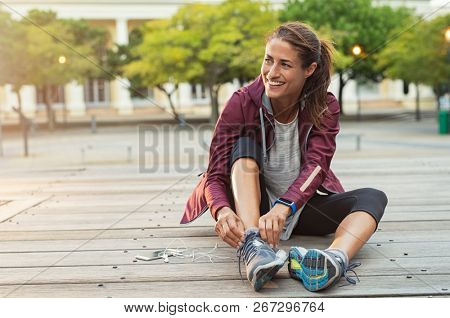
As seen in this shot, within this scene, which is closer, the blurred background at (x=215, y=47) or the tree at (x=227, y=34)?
the blurred background at (x=215, y=47)

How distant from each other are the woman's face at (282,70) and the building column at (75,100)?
36.9 metres

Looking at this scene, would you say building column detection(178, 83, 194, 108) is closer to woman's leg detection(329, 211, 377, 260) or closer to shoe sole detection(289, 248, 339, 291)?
woman's leg detection(329, 211, 377, 260)

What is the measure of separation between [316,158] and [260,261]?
665 mm

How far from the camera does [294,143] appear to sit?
108 inches

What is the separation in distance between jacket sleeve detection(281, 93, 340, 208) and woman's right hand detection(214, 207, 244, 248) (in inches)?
8.7

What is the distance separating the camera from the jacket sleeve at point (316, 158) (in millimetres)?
2541

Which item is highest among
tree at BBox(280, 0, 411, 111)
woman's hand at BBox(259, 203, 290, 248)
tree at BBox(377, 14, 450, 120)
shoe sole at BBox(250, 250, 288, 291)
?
tree at BBox(280, 0, 411, 111)

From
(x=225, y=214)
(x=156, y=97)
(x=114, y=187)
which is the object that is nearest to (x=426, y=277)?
(x=225, y=214)

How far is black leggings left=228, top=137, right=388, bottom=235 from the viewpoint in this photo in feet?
8.62

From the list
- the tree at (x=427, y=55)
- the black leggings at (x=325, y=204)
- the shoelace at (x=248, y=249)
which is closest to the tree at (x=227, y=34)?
the tree at (x=427, y=55)

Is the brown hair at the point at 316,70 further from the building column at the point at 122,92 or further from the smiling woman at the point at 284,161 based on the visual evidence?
the building column at the point at 122,92

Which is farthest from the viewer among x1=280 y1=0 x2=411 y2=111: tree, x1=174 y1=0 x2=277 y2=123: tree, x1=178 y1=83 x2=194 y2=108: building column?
x1=178 y1=83 x2=194 y2=108: building column

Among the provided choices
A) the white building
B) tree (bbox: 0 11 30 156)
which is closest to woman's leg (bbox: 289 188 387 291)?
tree (bbox: 0 11 30 156)

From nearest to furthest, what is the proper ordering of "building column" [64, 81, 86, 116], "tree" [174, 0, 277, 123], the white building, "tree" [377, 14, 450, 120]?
"tree" [377, 14, 450, 120] → "tree" [174, 0, 277, 123] → the white building → "building column" [64, 81, 86, 116]
